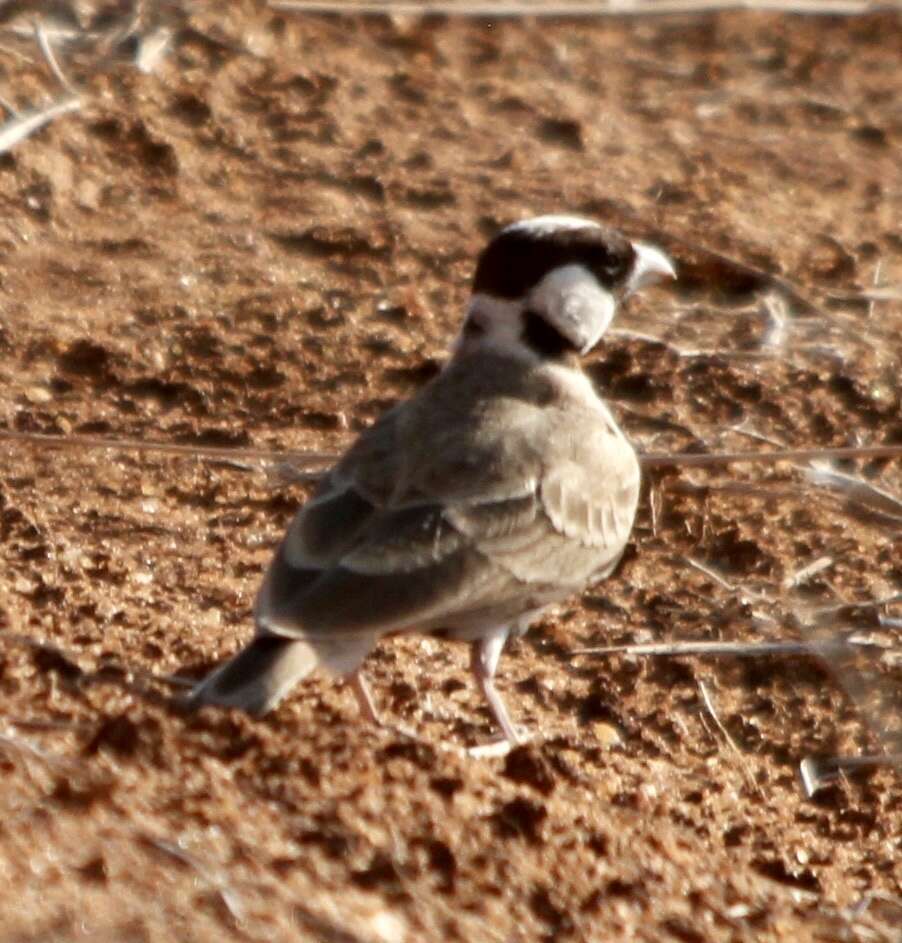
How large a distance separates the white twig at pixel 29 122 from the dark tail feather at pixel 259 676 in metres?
4.11

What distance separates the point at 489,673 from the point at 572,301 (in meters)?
1.25

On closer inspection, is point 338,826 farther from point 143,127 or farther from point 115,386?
point 143,127

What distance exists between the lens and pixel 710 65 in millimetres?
10977

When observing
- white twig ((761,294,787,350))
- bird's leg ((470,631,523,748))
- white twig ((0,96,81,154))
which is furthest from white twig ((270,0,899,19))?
bird's leg ((470,631,523,748))

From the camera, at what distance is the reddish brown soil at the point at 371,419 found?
16.0 ft

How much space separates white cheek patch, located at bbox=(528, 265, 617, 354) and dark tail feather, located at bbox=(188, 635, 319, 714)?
5.38 feet

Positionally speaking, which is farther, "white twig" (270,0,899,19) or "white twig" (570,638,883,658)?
"white twig" (270,0,899,19)

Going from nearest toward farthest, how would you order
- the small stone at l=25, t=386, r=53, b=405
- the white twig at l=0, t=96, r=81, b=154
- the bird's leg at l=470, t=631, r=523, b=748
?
the bird's leg at l=470, t=631, r=523, b=748 < the small stone at l=25, t=386, r=53, b=405 < the white twig at l=0, t=96, r=81, b=154

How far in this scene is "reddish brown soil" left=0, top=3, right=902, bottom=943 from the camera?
4.89 metres

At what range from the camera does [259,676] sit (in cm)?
512

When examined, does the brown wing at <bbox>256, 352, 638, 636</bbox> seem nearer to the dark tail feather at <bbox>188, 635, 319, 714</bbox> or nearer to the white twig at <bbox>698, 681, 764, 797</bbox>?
the dark tail feather at <bbox>188, 635, 319, 714</bbox>

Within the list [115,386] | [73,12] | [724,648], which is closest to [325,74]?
[73,12]

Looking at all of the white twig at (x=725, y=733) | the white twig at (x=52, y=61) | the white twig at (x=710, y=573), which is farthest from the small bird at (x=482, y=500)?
the white twig at (x=52, y=61)

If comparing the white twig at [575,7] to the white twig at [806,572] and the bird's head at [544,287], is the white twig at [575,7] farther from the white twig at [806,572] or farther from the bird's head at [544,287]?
the white twig at [806,572]
